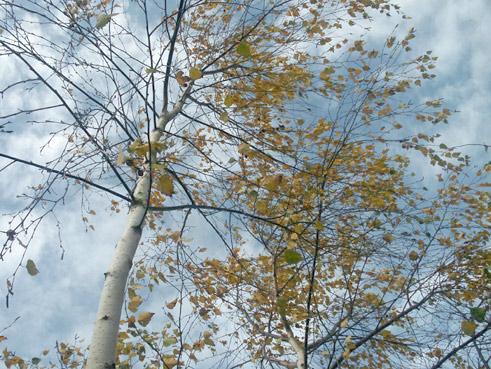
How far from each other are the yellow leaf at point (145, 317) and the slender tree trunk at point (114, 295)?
34cm

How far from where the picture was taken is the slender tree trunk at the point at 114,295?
1.98m

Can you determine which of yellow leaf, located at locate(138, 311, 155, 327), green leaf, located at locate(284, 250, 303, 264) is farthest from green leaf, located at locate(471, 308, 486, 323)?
yellow leaf, located at locate(138, 311, 155, 327)

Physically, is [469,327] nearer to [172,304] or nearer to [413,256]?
[413,256]

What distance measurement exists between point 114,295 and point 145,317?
17.1 inches

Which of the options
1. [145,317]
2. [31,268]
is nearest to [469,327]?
[145,317]

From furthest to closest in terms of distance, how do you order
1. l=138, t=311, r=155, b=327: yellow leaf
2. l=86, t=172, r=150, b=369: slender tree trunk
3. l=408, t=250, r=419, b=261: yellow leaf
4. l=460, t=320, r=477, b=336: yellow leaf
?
1. l=408, t=250, r=419, b=261: yellow leaf
2. l=138, t=311, r=155, b=327: yellow leaf
3. l=460, t=320, r=477, b=336: yellow leaf
4. l=86, t=172, r=150, b=369: slender tree trunk

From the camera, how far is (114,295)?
2.20 metres

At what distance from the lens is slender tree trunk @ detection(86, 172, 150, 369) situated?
78.1 inches

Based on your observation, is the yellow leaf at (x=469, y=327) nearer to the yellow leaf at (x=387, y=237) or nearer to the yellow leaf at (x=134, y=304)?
the yellow leaf at (x=387, y=237)

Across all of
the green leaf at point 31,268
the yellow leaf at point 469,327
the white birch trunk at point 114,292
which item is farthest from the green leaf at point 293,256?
the green leaf at point 31,268

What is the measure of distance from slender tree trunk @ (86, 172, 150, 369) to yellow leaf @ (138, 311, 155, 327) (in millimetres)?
339

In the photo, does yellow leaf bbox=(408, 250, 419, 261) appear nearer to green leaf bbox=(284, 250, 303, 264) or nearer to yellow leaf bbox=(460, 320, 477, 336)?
yellow leaf bbox=(460, 320, 477, 336)

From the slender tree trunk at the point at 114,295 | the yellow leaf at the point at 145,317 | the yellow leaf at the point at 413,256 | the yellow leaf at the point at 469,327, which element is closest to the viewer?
the slender tree trunk at the point at 114,295

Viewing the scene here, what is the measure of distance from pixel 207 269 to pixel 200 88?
1.66 m
